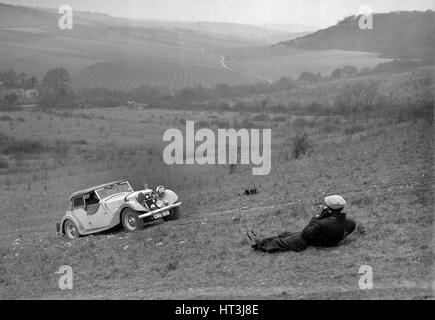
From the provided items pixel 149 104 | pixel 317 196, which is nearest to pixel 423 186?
pixel 317 196

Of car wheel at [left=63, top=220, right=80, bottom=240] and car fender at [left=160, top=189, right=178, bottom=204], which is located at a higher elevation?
car fender at [left=160, top=189, right=178, bottom=204]

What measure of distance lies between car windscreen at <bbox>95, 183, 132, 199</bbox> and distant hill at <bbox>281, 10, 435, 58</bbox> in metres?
64.5

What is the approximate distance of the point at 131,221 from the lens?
17.9 meters

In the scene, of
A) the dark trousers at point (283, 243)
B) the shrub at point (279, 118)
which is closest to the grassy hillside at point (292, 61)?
the shrub at point (279, 118)

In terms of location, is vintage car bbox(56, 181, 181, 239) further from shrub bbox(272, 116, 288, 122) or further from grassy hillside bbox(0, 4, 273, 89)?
grassy hillside bbox(0, 4, 273, 89)

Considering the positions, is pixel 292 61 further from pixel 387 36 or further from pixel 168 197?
pixel 168 197

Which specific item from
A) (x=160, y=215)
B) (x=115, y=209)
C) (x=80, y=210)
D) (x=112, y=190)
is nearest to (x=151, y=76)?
(x=112, y=190)

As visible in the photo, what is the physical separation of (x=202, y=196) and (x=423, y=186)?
9259 mm

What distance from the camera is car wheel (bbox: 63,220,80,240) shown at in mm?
19219

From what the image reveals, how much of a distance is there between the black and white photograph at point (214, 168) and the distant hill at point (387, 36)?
0.36 meters

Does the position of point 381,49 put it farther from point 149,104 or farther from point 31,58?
point 31,58

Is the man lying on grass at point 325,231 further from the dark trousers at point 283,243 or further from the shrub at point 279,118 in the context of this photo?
the shrub at point 279,118

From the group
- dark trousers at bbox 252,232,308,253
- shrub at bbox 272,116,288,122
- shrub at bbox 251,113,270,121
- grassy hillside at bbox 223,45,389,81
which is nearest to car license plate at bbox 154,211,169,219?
dark trousers at bbox 252,232,308,253

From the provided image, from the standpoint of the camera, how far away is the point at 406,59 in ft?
264
